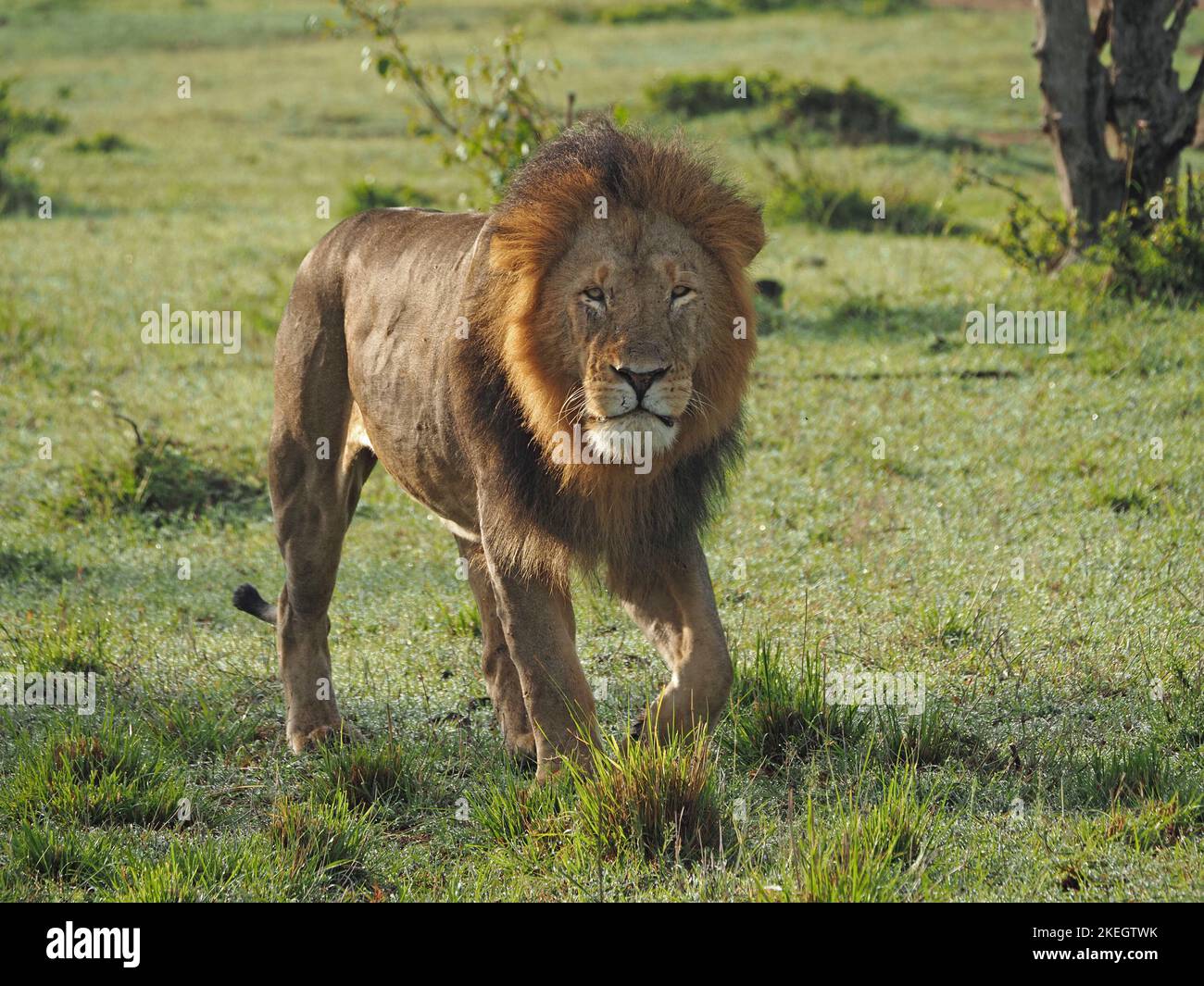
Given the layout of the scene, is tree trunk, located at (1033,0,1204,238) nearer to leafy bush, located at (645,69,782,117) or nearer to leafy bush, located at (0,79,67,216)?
leafy bush, located at (645,69,782,117)

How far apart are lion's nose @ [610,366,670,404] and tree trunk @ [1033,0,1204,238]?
7.61 metres

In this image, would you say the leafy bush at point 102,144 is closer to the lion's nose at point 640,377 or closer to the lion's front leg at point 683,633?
the lion's front leg at point 683,633

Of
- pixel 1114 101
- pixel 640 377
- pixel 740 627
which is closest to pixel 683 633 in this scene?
pixel 640 377

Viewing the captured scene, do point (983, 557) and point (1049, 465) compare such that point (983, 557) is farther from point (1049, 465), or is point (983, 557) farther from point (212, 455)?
point (212, 455)

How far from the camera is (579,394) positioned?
14.6 feet

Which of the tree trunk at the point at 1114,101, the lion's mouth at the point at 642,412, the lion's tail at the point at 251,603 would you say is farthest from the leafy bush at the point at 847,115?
the lion's mouth at the point at 642,412

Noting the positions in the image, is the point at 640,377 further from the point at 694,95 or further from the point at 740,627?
the point at 694,95

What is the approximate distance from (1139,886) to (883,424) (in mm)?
5347

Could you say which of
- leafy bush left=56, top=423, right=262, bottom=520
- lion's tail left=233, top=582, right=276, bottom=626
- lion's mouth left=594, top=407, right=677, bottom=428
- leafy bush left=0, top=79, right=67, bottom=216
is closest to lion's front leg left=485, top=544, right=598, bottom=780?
lion's mouth left=594, top=407, right=677, bottom=428

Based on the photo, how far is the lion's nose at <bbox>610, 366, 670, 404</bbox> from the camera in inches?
167

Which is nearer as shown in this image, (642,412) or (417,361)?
(642,412)

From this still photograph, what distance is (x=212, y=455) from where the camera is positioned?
9172 millimetres

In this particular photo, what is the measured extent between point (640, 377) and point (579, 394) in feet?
0.94

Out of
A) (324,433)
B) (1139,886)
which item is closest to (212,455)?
(324,433)
